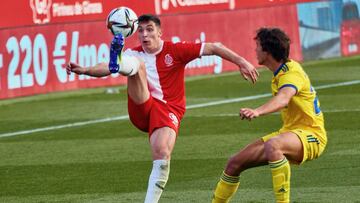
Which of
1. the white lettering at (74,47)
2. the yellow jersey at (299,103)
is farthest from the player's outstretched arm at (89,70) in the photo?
the white lettering at (74,47)

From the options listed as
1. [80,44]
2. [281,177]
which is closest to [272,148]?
[281,177]

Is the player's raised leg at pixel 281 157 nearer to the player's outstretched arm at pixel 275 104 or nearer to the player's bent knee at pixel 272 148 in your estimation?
the player's bent knee at pixel 272 148

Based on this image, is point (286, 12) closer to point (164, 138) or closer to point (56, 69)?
point (56, 69)

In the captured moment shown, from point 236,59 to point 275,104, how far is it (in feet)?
4.51

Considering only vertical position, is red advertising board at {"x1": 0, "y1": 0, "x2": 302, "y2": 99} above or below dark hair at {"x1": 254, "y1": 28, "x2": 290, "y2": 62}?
below

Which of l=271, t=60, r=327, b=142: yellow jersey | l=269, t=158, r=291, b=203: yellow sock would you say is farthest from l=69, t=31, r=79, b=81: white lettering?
l=269, t=158, r=291, b=203: yellow sock

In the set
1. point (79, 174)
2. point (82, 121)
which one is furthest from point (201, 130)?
point (79, 174)

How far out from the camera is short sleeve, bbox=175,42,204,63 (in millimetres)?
11680

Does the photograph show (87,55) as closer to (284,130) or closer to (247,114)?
(284,130)

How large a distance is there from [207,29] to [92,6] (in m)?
3.20

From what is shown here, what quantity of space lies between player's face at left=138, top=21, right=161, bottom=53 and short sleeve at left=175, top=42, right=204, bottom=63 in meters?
0.24

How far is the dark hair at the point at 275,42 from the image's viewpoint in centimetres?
1035

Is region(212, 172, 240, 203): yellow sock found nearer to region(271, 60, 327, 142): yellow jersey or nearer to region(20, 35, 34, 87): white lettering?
region(271, 60, 327, 142): yellow jersey

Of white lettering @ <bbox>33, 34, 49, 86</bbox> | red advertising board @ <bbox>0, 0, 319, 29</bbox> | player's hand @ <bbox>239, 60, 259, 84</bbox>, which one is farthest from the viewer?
red advertising board @ <bbox>0, 0, 319, 29</bbox>
